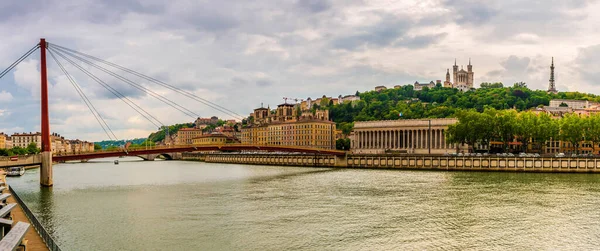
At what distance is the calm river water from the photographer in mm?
22312

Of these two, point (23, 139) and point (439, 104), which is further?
point (23, 139)

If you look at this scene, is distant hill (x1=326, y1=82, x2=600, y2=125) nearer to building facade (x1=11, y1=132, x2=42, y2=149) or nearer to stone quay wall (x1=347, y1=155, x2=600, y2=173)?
stone quay wall (x1=347, y1=155, x2=600, y2=173)

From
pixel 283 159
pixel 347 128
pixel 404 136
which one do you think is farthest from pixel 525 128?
pixel 347 128

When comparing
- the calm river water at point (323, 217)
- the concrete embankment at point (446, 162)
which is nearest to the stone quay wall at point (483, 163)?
the concrete embankment at point (446, 162)

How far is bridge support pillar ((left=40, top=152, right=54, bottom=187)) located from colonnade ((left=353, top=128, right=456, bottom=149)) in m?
79.9

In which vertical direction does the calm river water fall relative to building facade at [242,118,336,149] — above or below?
below

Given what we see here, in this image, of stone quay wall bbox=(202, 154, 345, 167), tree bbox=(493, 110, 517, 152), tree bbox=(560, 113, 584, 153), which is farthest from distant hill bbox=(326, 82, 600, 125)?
tree bbox=(560, 113, 584, 153)

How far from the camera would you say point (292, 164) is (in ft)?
316

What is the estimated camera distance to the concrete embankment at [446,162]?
204 feet

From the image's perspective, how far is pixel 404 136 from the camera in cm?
11881

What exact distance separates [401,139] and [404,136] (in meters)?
1.61

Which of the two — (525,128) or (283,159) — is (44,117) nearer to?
(283,159)

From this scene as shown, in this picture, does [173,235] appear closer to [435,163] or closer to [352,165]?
[435,163]

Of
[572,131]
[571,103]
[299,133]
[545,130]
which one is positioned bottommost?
[299,133]
